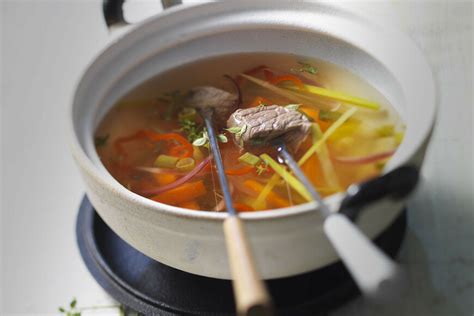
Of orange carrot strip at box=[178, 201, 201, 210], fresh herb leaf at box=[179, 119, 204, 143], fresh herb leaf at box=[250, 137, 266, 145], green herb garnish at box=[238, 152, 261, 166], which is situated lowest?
orange carrot strip at box=[178, 201, 201, 210]

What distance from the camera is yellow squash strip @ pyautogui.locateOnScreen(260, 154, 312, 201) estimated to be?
751 mm

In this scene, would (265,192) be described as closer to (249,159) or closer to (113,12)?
(249,159)

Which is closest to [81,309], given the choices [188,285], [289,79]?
[188,285]

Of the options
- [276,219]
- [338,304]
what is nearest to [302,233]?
[276,219]

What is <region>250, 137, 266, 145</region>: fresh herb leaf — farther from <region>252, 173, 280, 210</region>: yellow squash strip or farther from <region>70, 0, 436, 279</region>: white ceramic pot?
<region>70, 0, 436, 279</region>: white ceramic pot

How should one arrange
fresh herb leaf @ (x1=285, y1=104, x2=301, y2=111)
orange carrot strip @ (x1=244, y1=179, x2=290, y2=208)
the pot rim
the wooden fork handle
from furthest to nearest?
1. fresh herb leaf @ (x1=285, y1=104, x2=301, y2=111)
2. orange carrot strip @ (x1=244, y1=179, x2=290, y2=208)
3. the pot rim
4. the wooden fork handle

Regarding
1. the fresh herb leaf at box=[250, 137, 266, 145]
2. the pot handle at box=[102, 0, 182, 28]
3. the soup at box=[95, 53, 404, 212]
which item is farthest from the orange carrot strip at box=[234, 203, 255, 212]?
the pot handle at box=[102, 0, 182, 28]

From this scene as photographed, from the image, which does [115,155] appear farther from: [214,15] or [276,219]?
[276,219]

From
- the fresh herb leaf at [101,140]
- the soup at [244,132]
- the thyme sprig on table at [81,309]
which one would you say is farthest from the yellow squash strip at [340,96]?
the thyme sprig on table at [81,309]

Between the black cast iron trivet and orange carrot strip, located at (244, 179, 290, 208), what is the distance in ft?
0.49

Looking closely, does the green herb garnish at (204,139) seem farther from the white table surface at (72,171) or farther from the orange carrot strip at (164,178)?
the white table surface at (72,171)

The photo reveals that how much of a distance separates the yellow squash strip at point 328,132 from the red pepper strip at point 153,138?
0.21 m

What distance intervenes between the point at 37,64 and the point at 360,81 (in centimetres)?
98

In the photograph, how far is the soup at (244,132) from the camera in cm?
79
